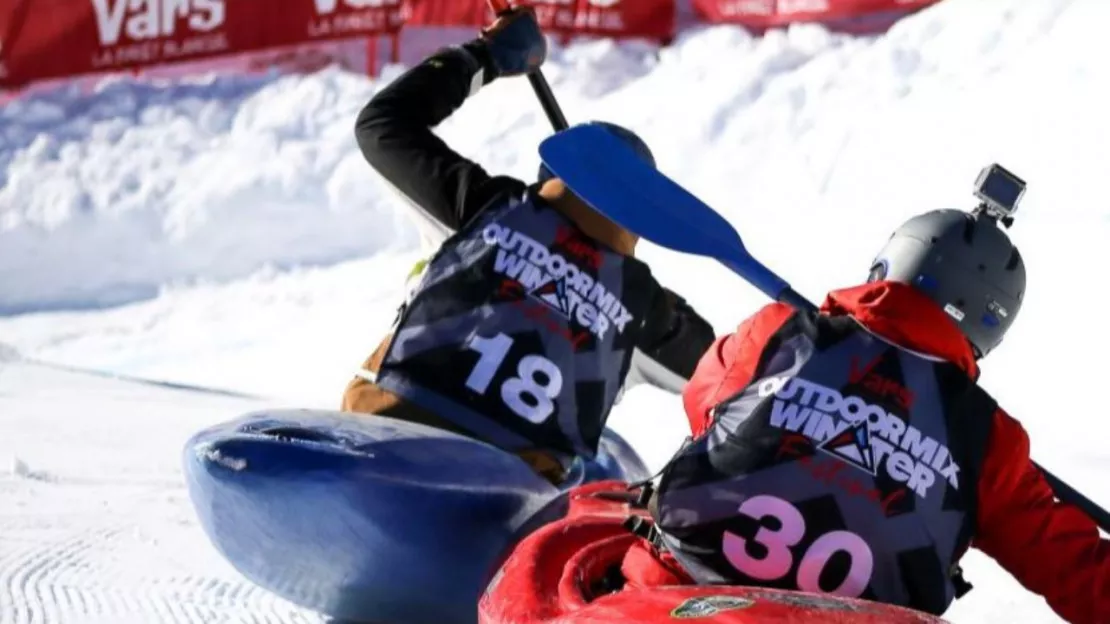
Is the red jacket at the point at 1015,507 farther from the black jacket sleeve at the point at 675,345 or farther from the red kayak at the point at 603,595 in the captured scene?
the black jacket sleeve at the point at 675,345

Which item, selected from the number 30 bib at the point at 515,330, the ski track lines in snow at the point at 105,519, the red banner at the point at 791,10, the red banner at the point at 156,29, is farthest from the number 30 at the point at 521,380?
the red banner at the point at 156,29

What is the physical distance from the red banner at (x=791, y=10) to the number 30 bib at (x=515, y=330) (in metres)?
5.24

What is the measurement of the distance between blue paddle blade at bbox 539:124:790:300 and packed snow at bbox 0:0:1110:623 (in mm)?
964

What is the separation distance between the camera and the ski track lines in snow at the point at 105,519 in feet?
10.0

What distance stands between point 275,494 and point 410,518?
260 mm

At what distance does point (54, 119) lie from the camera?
401 inches

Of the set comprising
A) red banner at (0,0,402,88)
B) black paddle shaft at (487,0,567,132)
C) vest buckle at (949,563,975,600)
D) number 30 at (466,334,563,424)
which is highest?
black paddle shaft at (487,0,567,132)

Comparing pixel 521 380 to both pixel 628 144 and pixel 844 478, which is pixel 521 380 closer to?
pixel 628 144

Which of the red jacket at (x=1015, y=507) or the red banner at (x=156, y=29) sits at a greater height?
the red jacket at (x=1015, y=507)

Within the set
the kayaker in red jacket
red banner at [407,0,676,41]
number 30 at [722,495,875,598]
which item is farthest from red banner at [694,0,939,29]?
number 30 at [722,495,875,598]

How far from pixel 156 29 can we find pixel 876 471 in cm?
839

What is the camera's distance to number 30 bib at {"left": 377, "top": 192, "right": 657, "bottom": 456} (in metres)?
3.22

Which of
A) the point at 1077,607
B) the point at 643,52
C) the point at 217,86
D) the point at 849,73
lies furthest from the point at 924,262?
the point at 217,86

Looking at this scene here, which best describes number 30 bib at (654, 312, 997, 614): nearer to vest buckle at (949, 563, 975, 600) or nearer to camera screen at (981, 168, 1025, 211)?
vest buckle at (949, 563, 975, 600)
